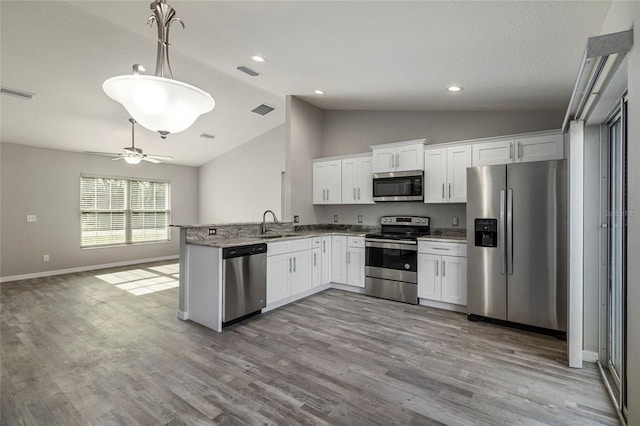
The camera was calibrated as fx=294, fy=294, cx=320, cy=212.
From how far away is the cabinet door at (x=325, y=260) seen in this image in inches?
184

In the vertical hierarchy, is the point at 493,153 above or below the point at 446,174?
above

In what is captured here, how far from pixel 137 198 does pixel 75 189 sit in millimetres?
1280

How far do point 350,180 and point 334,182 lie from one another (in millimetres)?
319

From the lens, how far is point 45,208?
5891 millimetres

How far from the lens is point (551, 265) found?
3.07 metres

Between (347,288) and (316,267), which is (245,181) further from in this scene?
(347,288)

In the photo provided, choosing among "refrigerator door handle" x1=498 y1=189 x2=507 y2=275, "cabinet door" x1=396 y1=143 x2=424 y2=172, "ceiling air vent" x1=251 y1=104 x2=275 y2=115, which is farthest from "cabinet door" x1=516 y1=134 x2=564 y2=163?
"ceiling air vent" x1=251 y1=104 x2=275 y2=115

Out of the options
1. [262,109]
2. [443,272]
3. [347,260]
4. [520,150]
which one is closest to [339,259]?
Result: [347,260]

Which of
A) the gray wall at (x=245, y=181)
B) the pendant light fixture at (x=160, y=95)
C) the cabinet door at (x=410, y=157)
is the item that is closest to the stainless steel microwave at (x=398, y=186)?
the cabinet door at (x=410, y=157)

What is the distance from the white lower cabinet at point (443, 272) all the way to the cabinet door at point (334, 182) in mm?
1707

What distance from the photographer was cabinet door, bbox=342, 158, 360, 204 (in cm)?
495

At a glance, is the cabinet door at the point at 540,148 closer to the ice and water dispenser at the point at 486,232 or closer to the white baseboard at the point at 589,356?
the ice and water dispenser at the point at 486,232

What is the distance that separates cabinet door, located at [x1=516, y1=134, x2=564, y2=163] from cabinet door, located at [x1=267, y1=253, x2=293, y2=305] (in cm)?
319

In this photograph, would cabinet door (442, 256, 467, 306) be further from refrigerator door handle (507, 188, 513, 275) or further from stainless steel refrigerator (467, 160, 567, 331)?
refrigerator door handle (507, 188, 513, 275)
